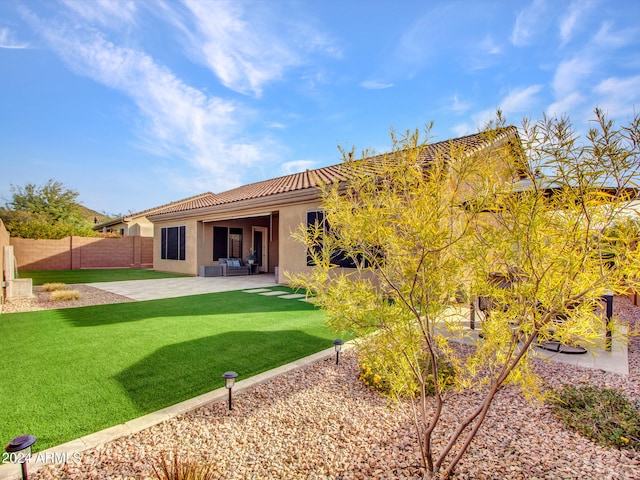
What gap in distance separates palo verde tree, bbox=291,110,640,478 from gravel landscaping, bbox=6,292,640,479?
2.17 ft

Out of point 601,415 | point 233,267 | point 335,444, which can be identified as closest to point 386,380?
point 335,444

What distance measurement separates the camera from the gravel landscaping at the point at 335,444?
8.51 feet

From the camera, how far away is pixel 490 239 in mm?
1965

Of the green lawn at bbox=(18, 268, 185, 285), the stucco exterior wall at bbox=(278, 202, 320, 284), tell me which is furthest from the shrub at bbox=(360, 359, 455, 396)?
the green lawn at bbox=(18, 268, 185, 285)

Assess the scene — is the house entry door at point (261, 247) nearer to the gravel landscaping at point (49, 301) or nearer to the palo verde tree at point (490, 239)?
the gravel landscaping at point (49, 301)

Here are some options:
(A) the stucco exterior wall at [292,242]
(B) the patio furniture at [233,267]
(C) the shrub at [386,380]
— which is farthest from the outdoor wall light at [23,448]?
(B) the patio furniture at [233,267]

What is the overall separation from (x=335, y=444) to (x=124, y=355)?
417 cm

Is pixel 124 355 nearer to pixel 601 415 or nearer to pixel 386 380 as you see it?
pixel 386 380

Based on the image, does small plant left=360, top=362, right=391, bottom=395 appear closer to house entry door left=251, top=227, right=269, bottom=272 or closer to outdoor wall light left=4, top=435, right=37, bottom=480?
outdoor wall light left=4, top=435, right=37, bottom=480

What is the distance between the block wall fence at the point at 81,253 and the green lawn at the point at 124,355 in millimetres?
16309

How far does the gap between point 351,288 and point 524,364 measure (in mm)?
1367

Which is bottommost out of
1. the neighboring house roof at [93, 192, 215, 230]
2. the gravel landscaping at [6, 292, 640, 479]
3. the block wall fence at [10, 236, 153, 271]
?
the gravel landscaping at [6, 292, 640, 479]

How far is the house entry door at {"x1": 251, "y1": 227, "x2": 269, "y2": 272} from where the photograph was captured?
2033 centimetres

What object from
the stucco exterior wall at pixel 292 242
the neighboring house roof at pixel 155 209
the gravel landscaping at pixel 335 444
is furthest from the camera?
the neighboring house roof at pixel 155 209
